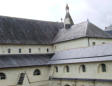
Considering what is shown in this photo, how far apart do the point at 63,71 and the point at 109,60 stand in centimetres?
958

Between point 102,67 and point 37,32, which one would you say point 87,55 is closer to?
point 102,67

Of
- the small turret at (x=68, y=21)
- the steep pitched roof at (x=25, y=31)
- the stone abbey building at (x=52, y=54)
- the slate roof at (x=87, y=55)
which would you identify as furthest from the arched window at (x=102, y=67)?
the small turret at (x=68, y=21)

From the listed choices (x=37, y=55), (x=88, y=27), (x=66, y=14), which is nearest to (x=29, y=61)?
(x=37, y=55)

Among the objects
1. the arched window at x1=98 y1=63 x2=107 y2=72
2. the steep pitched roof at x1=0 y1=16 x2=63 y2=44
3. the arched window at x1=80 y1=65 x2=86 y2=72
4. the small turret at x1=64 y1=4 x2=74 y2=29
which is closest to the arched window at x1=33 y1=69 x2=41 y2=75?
the steep pitched roof at x1=0 y1=16 x2=63 y2=44

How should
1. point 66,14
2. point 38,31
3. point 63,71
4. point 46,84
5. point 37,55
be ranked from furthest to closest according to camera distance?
point 66,14 < point 38,31 < point 37,55 < point 46,84 < point 63,71

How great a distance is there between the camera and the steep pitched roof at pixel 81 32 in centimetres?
3220

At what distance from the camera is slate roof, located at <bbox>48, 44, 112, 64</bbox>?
921 inches

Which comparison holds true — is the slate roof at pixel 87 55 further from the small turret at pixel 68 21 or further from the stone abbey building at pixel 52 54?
the small turret at pixel 68 21

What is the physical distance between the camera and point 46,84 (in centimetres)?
3158

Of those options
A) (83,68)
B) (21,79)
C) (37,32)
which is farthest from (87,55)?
(37,32)

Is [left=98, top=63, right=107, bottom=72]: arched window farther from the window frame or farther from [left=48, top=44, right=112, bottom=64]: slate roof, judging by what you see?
the window frame

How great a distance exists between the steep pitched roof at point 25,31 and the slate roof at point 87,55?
6.39m

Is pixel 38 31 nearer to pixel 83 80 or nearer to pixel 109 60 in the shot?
pixel 83 80

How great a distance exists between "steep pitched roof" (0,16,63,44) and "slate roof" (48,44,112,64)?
21.0 feet
